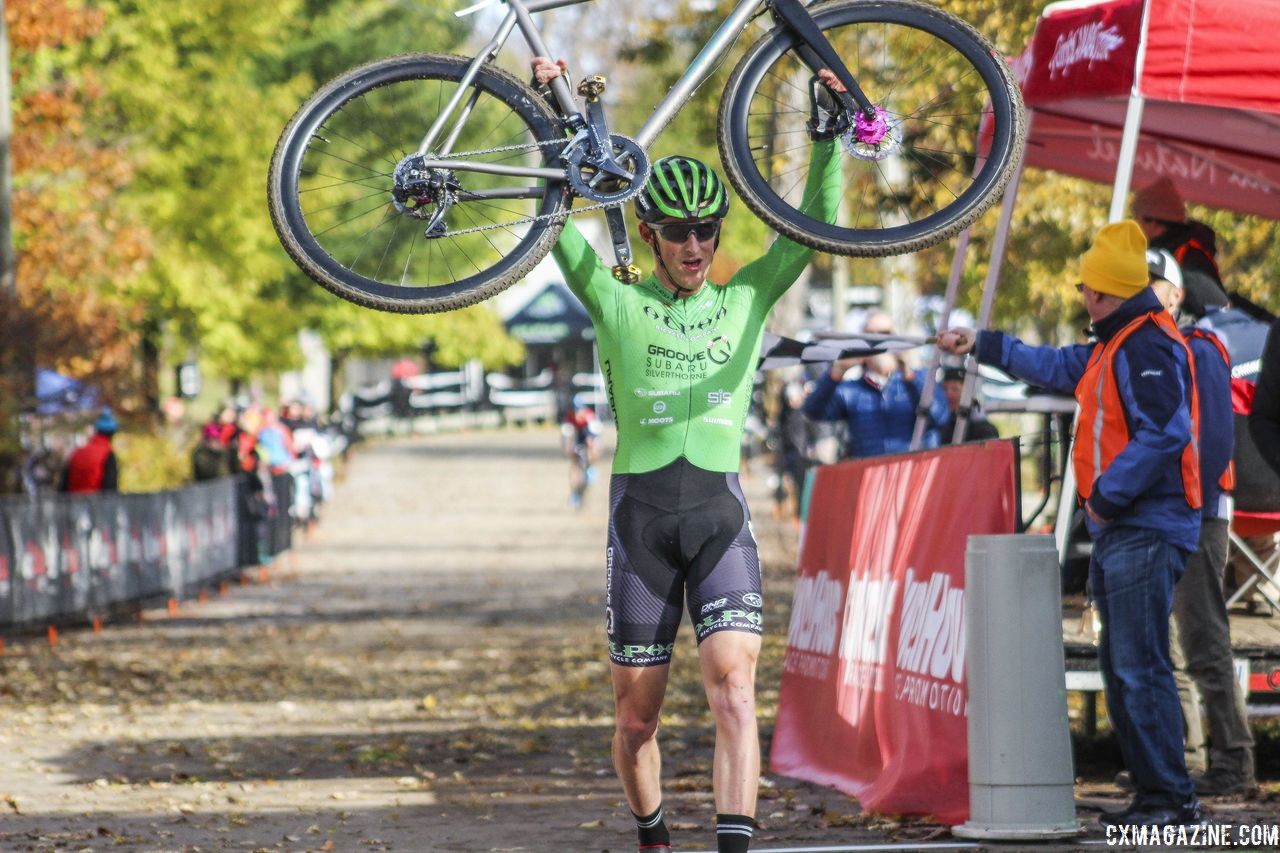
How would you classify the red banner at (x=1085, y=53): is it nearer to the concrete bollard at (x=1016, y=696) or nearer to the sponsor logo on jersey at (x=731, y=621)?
the concrete bollard at (x=1016, y=696)

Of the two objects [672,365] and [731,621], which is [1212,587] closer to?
[731,621]

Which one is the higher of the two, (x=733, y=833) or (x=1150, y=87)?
(x=1150, y=87)

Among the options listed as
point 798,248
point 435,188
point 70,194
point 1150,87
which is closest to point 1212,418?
point 1150,87

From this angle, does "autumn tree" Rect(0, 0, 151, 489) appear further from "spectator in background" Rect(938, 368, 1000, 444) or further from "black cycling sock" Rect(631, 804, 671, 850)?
"black cycling sock" Rect(631, 804, 671, 850)

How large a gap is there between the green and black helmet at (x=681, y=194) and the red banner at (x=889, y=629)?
2088mm

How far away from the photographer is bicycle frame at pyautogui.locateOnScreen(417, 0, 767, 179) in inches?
254

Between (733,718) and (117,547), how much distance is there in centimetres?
1464

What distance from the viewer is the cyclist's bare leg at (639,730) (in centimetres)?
620

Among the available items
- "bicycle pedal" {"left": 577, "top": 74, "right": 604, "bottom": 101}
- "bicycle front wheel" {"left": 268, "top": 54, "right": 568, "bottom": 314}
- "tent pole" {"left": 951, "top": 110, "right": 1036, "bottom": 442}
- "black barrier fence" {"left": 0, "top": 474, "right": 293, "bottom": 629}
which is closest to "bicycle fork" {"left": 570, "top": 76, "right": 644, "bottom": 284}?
"bicycle pedal" {"left": 577, "top": 74, "right": 604, "bottom": 101}

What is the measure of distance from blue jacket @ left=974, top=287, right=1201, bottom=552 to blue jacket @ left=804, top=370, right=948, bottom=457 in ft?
17.1

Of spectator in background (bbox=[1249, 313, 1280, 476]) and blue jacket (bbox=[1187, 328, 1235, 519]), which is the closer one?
spectator in background (bbox=[1249, 313, 1280, 476])

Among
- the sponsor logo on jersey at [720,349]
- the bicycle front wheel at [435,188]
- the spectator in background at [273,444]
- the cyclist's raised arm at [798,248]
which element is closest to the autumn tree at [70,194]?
the spectator in background at [273,444]

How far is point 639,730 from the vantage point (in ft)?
20.5

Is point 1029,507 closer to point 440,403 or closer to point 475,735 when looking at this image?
point 475,735
